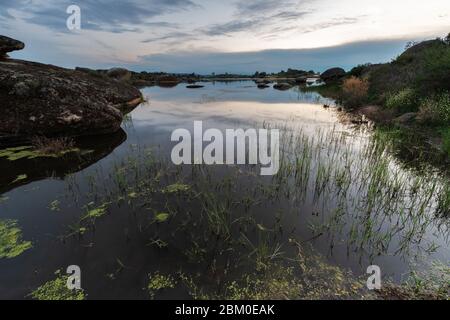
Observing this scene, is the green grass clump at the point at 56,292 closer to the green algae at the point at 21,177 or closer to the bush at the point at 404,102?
the green algae at the point at 21,177

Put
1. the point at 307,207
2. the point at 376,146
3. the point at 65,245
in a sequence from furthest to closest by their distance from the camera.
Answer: the point at 376,146
the point at 307,207
the point at 65,245

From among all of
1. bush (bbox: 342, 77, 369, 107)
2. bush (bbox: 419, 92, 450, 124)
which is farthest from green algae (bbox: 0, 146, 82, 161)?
bush (bbox: 342, 77, 369, 107)

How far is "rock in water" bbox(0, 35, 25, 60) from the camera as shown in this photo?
50.8 feet

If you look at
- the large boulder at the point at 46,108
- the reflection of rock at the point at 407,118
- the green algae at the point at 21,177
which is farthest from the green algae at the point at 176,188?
the reflection of rock at the point at 407,118

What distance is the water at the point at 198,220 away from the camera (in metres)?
4.45

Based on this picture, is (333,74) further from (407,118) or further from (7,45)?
(7,45)

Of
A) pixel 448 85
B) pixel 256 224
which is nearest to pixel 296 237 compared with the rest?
pixel 256 224

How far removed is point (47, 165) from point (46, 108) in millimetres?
4038

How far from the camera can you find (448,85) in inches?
688

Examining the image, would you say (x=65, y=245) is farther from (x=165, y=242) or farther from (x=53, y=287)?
(x=165, y=242)

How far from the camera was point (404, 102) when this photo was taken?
19.6m

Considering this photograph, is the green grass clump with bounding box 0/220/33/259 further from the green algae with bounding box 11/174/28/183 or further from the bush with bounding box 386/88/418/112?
the bush with bounding box 386/88/418/112

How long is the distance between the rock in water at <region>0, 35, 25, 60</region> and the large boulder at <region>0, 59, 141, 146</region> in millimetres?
5053

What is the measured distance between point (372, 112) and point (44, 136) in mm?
24300
